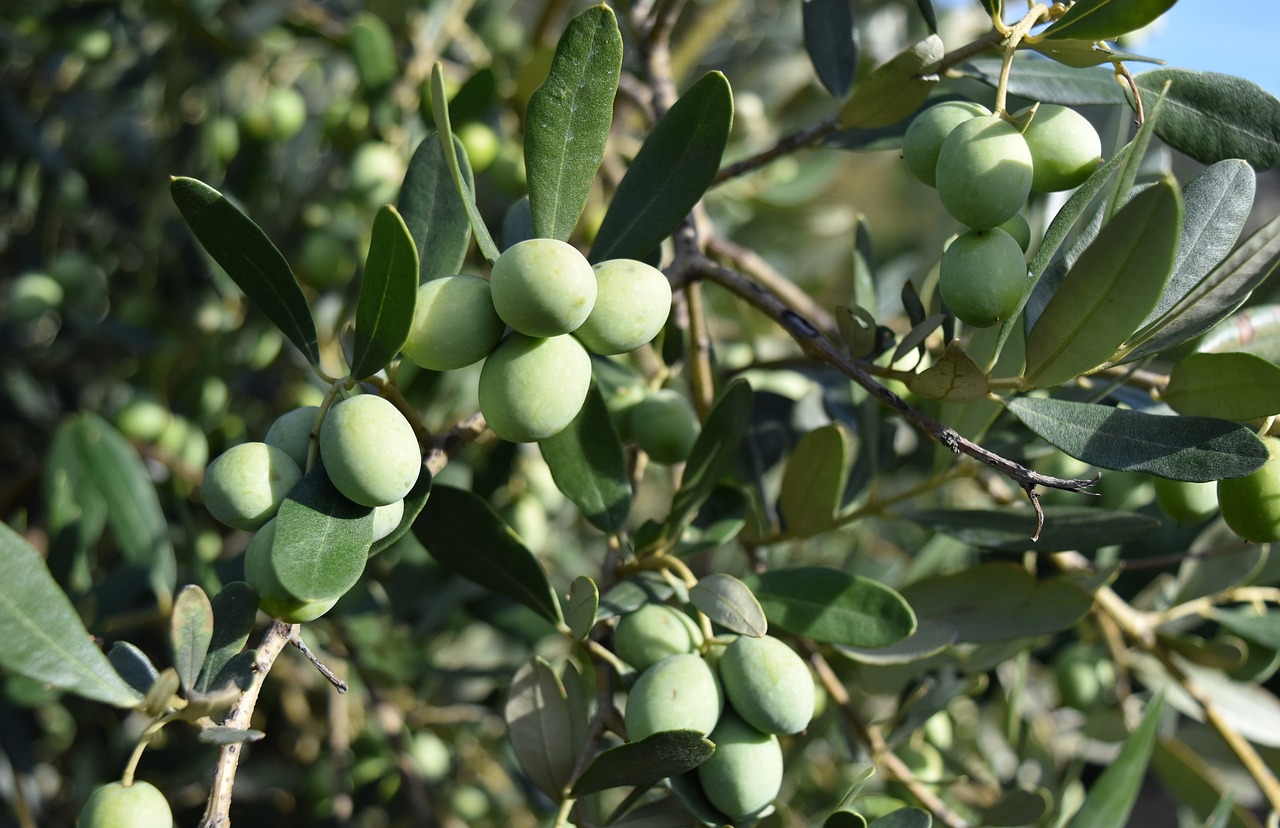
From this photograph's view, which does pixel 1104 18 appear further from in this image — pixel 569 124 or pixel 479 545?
pixel 479 545

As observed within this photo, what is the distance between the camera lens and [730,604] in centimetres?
66

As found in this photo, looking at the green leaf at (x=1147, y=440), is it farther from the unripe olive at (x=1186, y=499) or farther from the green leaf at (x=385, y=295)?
the green leaf at (x=385, y=295)

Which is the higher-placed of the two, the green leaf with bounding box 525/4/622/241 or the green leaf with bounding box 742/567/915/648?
the green leaf with bounding box 525/4/622/241

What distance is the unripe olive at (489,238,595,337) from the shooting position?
0.52 meters

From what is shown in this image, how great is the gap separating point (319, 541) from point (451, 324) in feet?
0.46

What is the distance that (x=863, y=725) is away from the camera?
0.96 metres

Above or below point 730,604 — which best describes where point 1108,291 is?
above

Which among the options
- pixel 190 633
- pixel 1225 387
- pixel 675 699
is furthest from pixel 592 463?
pixel 1225 387

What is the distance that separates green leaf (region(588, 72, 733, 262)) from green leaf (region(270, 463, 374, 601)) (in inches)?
9.4

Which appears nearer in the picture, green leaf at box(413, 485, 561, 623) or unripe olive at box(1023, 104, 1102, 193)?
unripe olive at box(1023, 104, 1102, 193)

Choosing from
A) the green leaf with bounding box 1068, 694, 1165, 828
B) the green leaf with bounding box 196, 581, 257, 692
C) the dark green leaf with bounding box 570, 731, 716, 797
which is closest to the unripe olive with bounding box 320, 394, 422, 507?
the green leaf with bounding box 196, 581, 257, 692

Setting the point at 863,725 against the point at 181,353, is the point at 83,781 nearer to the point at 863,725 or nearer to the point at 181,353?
the point at 181,353

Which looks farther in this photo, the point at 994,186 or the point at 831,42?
the point at 831,42

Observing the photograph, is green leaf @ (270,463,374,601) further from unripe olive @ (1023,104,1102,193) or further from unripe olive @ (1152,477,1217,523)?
unripe olive @ (1152,477,1217,523)
